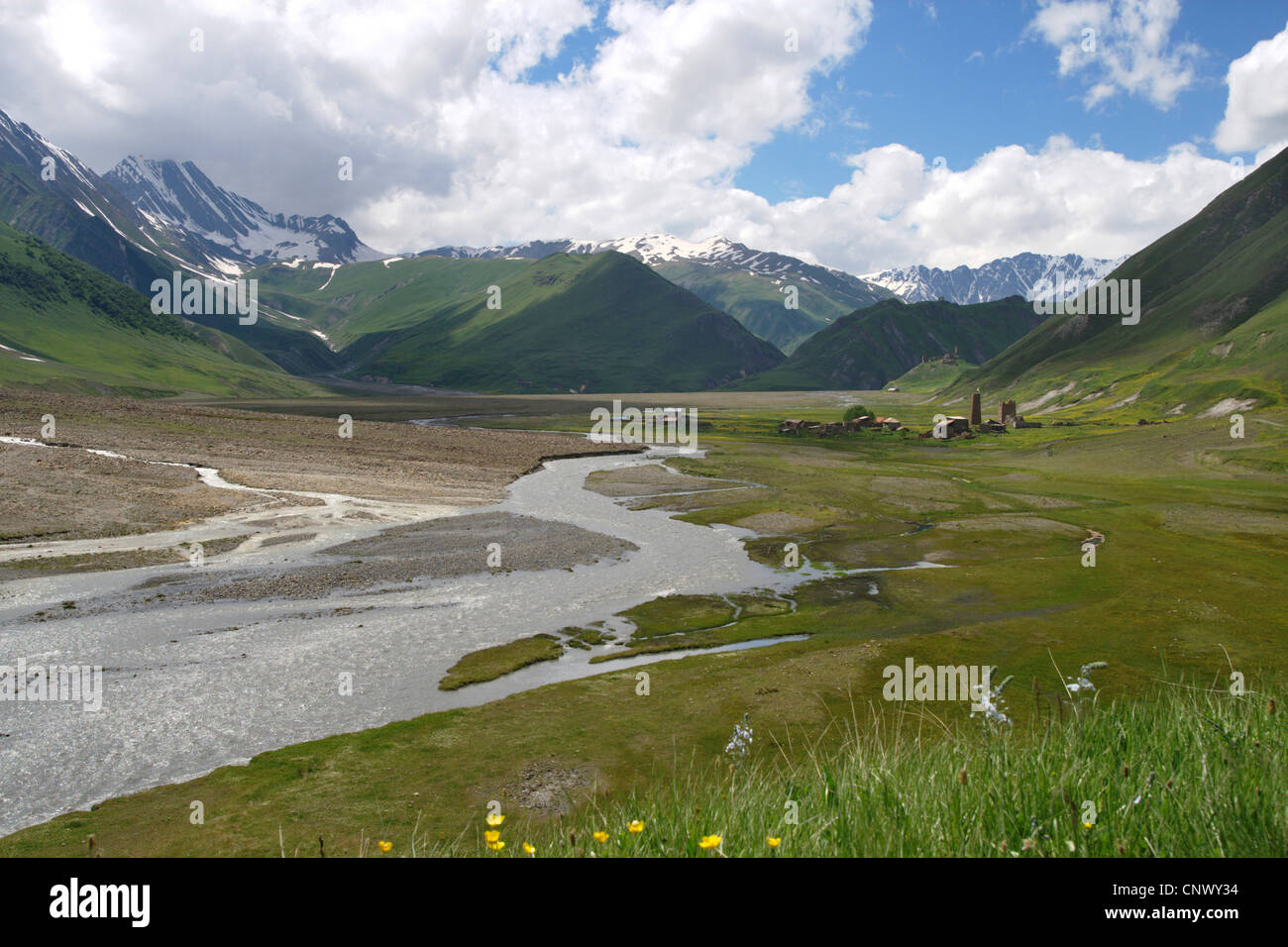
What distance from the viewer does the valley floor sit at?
21.4 metres

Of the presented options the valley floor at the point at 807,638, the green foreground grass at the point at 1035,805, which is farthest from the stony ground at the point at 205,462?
the green foreground grass at the point at 1035,805

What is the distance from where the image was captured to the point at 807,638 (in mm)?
42281

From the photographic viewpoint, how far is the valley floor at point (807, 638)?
70.2 feet

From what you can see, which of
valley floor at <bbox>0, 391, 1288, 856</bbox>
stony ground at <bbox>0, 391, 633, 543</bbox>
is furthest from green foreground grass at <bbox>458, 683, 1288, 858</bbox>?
stony ground at <bbox>0, 391, 633, 543</bbox>

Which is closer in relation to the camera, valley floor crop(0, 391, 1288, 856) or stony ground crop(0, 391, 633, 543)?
valley floor crop(0, 391, 1288, 856)

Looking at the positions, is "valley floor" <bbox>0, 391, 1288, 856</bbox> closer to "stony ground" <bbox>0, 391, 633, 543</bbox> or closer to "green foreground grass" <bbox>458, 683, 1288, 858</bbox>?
"green foreground grass" <bbox>458, 683, 1288, 858</bbox>

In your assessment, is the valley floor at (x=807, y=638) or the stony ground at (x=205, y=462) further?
the stony ground at (x=205, y=462)

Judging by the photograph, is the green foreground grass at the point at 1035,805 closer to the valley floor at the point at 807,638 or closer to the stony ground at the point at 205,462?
Answer: the valley floor at the point at 807,638

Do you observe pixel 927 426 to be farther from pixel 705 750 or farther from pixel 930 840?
pixel 930 840

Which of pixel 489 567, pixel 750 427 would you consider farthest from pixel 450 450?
pixel 750 427

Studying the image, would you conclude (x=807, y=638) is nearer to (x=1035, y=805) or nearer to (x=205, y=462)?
(x=1035, y=805)

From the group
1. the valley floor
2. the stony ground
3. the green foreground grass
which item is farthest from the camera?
the stony ground
